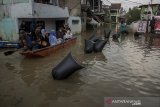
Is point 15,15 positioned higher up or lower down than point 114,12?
lower down

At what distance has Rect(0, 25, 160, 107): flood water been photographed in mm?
6059

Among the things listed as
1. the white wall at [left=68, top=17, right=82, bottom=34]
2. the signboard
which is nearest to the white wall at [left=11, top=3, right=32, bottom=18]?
the white wall at [left=68, top=17, right=82, bottom=34]

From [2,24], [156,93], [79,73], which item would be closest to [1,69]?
[79,73]

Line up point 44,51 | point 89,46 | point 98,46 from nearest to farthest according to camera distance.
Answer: point 44,51 → point 89,46 → point 98,46

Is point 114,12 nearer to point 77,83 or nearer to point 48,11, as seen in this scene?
point 48,11

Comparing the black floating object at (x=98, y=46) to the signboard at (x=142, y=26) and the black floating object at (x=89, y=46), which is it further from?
the signboard at (x=142, y=26)

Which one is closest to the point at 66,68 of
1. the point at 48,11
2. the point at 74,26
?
the point at 48,11

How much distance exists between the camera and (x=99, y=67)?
9703mm

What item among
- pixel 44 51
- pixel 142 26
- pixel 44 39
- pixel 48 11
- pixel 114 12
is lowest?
pixel 44 51

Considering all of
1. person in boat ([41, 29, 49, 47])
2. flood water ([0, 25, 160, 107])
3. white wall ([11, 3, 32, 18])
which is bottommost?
flood water ([0, 25, 160, 107])

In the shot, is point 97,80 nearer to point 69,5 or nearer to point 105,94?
point 105,94

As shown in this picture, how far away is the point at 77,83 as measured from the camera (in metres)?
7.46

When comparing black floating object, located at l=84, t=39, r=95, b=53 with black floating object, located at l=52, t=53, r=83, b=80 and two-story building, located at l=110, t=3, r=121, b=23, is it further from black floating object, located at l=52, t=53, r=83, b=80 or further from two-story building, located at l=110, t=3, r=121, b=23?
two-story building, located at l=110, t=3, r=121, b=23

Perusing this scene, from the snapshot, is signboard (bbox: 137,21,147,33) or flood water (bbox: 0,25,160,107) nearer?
flood water (bbox: 0,25,160,107)
